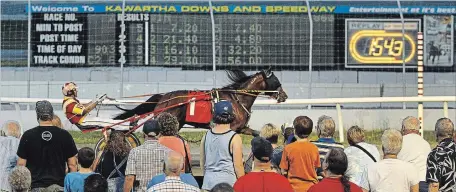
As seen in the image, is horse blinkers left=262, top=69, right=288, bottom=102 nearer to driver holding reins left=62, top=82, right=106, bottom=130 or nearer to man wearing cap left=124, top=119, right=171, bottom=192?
driver holding reins left=62, top=82, right=106, bottom=130

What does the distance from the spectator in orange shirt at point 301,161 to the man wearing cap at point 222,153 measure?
56 cm

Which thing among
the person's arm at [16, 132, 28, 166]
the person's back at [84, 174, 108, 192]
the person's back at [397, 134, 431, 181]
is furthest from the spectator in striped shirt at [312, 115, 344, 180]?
the person's back at [84, 174, 108, 192]

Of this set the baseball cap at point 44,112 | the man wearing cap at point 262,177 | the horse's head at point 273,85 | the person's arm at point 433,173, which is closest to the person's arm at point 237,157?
the man wearing cap at point 262,177

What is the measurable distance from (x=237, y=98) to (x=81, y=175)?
353 inches

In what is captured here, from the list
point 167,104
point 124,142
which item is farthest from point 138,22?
point 124,142

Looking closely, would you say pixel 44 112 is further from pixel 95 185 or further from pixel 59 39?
pixel 59 39

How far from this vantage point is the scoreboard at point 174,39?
21.7 metres

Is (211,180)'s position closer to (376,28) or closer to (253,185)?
(253,185)

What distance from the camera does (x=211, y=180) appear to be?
10.2 m

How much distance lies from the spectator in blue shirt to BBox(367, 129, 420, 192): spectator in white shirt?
253 centimetres

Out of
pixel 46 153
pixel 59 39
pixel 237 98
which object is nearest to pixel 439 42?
pixel 237 98

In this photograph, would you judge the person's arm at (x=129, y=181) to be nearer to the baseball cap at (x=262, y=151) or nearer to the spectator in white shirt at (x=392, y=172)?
the baseball cap at (x=262, y=151)

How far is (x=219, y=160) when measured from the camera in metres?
10.2

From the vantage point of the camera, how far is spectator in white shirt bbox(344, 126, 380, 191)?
34.0ft
